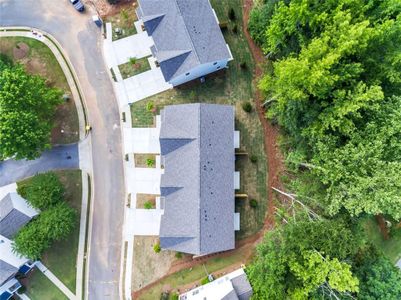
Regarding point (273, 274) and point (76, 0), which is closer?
point (273, 274)

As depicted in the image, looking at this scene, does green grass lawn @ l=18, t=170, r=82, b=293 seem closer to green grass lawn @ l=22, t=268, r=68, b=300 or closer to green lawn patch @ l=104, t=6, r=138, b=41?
green grass lawn @ l=22, t=268, r=68, b=300

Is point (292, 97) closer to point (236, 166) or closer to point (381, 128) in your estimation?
point (381, 128)

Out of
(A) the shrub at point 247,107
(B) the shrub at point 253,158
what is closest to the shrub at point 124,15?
(A) the shrub at point 247,107

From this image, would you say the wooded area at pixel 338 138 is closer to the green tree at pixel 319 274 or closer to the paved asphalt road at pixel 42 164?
the green tree at pixel 319 274

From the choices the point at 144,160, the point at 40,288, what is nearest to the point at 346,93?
the point at 144,160

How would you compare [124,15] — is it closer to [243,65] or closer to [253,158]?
[243,65]

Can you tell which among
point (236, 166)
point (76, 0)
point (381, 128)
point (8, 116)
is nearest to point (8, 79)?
point (8, 116)

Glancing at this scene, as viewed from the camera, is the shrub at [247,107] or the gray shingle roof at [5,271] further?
the shrub at [247,107]
